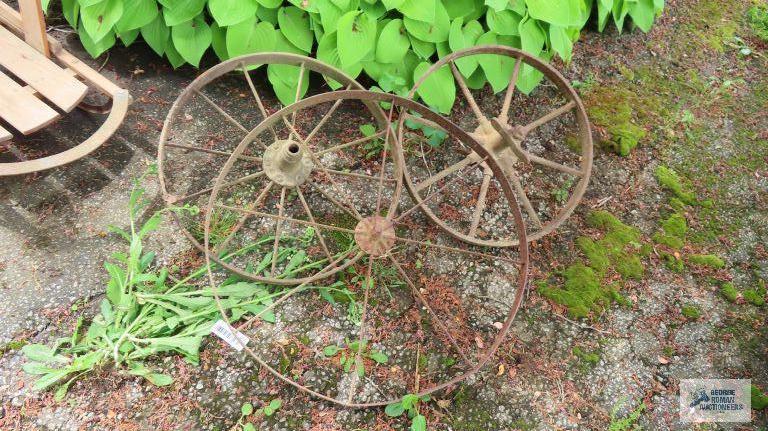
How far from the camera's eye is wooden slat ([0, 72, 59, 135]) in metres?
2.05

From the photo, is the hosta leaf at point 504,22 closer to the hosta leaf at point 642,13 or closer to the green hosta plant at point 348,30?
the green hosta plant at point 348,30

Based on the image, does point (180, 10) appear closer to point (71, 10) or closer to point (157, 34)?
point (157, 34)

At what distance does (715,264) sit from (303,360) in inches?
77.8

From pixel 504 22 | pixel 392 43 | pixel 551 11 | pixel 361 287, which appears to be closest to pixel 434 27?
pixel 392 43

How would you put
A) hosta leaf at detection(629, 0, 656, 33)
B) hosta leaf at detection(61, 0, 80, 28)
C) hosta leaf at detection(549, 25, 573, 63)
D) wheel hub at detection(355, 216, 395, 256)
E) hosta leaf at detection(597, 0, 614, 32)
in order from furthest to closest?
hosta leaf at detection(629, 0, 656, 33)
hosta leaf at detection(597, 0, 614, 32)
hosta leaf at detection(549, 25, 573, 63)
hosta leaf at detection(61, 0, 80, 28)
wheel hub at detection(355, 216, 395, 256)

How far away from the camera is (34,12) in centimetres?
221

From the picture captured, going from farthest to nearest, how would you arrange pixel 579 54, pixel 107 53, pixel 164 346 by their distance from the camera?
pixel 579 54 → pixel 107 53 → pixel 164 346

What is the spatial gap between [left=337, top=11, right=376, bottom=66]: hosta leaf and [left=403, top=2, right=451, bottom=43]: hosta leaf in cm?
18

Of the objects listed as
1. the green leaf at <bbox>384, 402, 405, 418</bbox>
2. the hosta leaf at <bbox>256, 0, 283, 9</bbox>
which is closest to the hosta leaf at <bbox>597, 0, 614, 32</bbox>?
the hosta leaf at <bbox>256, 0, 283, 9</bbox>

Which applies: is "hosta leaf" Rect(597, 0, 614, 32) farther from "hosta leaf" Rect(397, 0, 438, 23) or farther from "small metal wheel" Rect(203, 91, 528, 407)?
"small metal wheel" Rect(203, 91, 528, 407)

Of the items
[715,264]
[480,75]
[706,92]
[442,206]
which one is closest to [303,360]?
[442,206]

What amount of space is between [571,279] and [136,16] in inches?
90.6

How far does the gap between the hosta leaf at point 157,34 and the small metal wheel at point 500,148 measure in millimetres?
1212

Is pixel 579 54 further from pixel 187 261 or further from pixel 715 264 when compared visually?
pixel 187 261
